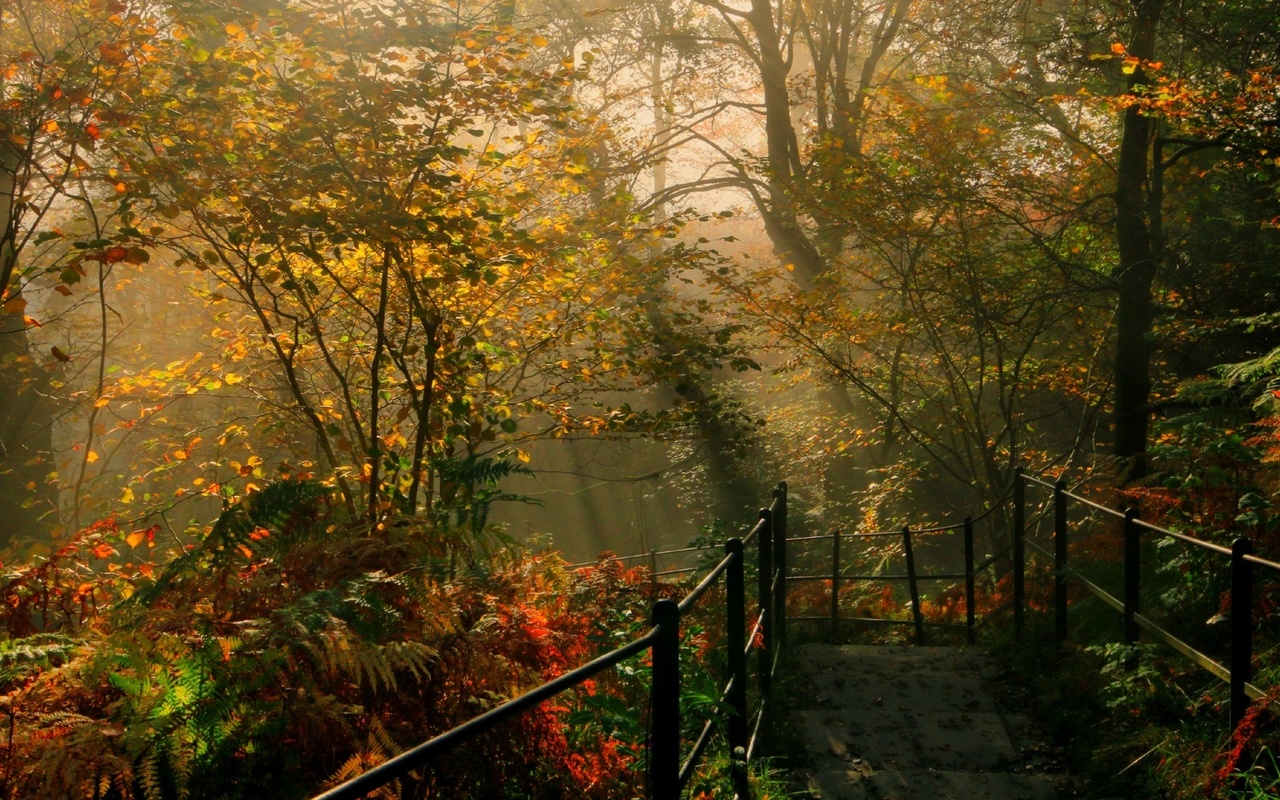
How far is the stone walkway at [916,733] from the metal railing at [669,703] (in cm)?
54

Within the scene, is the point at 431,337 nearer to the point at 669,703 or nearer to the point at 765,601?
the point at 765,601

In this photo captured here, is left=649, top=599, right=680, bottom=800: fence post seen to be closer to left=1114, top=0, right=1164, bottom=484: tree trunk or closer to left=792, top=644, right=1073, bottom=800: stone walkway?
left=792, top=644, right=1073, bottom=800: stone walkway

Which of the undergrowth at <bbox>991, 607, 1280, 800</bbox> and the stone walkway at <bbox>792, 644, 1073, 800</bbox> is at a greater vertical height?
the undergrowth at <bbox>991, 607, 1280, 800</bbox>

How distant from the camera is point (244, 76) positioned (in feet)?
20.7

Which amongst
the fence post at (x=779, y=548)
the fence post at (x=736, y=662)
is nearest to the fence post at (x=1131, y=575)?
the fence post at (x=779, y=548)

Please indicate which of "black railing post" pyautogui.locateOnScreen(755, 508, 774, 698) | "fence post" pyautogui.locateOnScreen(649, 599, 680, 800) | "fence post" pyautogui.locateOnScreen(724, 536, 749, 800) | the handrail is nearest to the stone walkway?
"black railing post" pyautogui.locateOnScreen(755, 508, 774, 698)

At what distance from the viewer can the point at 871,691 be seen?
7.25 metres

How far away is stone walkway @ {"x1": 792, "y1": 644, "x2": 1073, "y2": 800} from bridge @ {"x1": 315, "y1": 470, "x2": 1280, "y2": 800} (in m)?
0.01

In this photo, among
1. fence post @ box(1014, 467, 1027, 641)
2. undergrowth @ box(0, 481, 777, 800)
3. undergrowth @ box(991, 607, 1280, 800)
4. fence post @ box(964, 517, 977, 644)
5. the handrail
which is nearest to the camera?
the handrail

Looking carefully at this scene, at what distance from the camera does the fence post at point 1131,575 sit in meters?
5.48

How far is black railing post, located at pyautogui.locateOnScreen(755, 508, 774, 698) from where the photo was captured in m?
5.64

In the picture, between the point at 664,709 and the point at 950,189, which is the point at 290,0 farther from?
the point at 950,189

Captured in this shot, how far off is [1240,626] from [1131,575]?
1.49 meters

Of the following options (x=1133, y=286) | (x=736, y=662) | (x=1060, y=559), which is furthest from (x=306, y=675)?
(x=1133, y=286)
